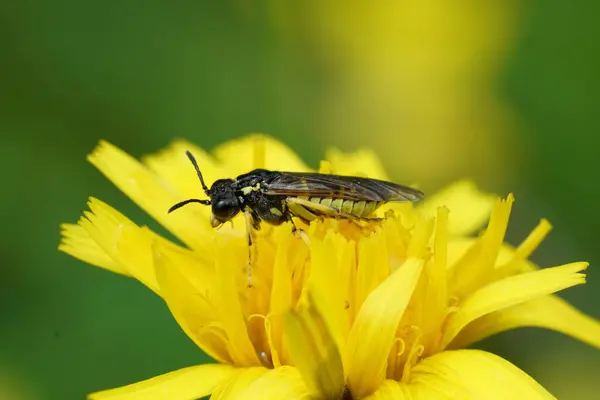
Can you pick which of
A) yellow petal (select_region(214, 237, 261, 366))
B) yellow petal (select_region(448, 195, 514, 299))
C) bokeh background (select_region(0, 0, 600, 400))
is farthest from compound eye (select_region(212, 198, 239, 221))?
bokeh background (select_region(0, 0, 600, 400))

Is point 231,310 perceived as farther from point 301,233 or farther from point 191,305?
point 301,233

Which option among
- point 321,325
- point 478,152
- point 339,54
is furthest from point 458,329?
point 339,54

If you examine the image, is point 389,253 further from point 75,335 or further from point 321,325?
point 75,335

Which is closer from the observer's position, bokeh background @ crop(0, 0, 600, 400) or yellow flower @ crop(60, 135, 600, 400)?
yellow flower @ crop(60, 135, 600, 400)

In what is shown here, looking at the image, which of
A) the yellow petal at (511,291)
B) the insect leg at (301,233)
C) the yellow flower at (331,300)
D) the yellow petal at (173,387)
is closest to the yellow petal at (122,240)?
the yellow flower at (331,300)

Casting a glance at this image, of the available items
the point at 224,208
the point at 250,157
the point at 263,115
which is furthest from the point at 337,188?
the point at 263,115

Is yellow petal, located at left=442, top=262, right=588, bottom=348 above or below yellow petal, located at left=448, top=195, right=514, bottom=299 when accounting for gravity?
below

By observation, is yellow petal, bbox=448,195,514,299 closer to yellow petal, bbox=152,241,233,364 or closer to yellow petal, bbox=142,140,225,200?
yellow petal, bbox=152,241,233,364

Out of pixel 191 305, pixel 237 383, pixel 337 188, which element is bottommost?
pixel 237 383
